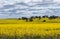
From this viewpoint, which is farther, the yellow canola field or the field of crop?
the yellow canola field

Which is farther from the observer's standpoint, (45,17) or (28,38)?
(45,17)

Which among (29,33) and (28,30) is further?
(28,30)

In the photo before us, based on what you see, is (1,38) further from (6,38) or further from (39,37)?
(39,37)

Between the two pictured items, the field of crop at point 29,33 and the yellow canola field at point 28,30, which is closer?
the field of crop at point 29,33

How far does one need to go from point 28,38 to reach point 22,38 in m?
0.81

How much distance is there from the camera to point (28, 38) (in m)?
23.3

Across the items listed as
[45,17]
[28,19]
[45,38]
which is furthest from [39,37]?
[45,17]

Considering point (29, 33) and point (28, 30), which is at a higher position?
point (29, 33)

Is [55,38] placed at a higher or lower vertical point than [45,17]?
higher

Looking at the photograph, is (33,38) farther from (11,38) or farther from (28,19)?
(28,19)

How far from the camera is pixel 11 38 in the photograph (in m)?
24.3

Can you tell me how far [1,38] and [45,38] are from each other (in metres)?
4.98

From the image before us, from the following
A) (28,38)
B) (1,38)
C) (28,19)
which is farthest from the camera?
(28,19)

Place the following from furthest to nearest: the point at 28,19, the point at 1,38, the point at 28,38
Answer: the point at 28,19
the point at 1,38
the point at 28,38
